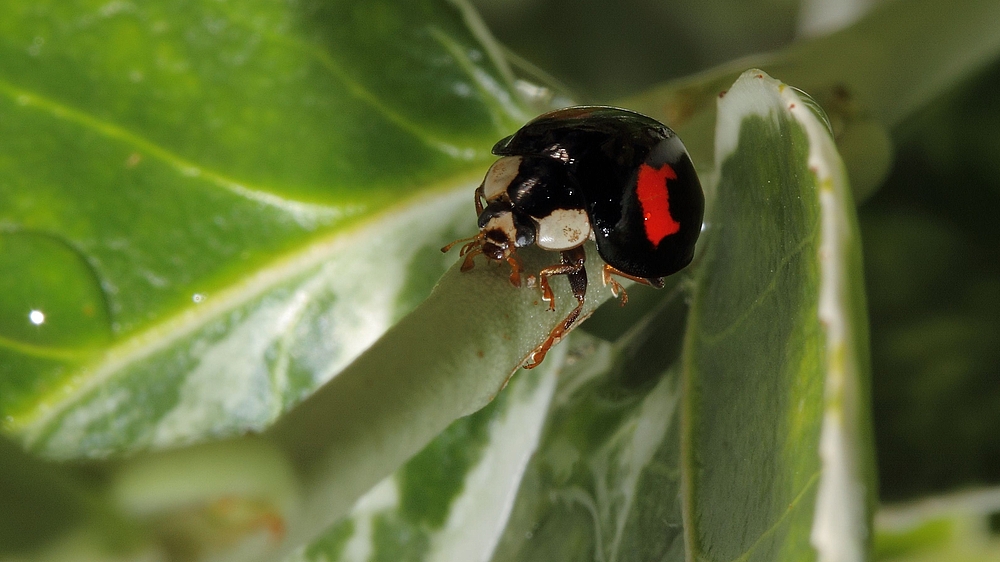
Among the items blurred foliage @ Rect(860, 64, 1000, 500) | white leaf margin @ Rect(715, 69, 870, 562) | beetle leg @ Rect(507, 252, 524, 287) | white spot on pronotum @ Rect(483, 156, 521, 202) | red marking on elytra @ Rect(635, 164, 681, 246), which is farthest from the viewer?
blurred foliage @ Rect(860, 64, 1000, 500)

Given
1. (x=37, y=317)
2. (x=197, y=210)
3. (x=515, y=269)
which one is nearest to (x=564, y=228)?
(x=515, y=269)

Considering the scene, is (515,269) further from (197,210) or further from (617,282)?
(197,210)

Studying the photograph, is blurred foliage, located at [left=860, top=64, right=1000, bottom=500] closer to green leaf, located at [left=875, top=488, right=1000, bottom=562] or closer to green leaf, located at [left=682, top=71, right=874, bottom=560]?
green leaf, located at [left=875, top=488, right=1000, bottom=562]

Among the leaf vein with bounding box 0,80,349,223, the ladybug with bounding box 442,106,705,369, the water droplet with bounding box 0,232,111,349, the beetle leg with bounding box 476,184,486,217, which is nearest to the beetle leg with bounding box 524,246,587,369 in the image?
the ladybug with bounding box 442,106,705,369

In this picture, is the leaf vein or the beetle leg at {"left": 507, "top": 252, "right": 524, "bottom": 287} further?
the leaf vein

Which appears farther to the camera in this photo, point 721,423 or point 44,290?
point 44,290

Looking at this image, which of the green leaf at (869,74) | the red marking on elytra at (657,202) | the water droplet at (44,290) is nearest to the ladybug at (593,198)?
the red marking on elytra at (657,202)

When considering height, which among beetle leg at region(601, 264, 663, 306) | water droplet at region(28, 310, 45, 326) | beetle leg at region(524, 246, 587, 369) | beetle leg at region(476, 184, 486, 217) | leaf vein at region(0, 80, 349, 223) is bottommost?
beetle leg at region(524, 246, 587, 369)
